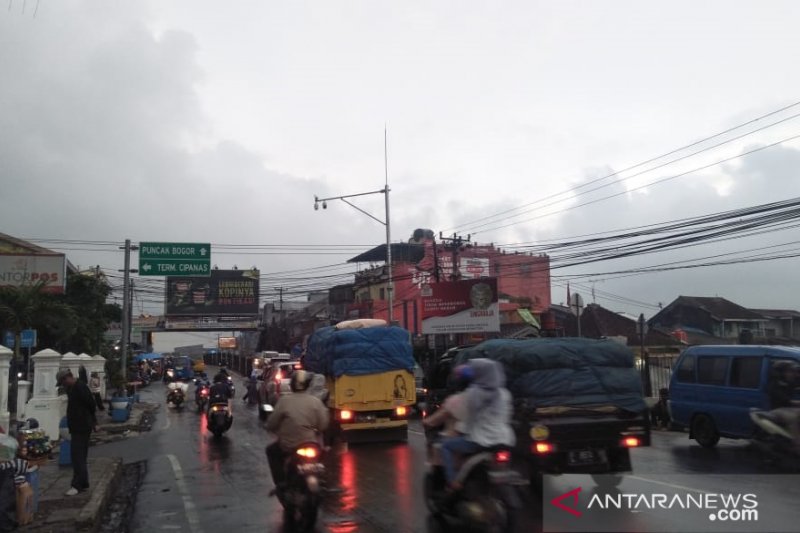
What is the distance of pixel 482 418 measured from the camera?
6.16 meters

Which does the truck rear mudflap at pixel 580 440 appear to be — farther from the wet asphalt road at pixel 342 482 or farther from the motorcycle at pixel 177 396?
the motorcycle at pixel 177 396

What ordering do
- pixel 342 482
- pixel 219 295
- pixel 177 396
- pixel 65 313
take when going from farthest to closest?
pixel 219 295, pixel 177 396, pixel 65 313, pixel 342 482

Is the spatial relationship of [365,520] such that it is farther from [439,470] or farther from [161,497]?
[161,497]

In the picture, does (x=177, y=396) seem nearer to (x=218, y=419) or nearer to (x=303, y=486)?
(x=218, y=419)

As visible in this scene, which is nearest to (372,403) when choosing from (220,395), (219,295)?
(220,395)

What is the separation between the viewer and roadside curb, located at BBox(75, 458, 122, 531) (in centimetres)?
723

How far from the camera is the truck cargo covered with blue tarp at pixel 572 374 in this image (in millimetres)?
7961

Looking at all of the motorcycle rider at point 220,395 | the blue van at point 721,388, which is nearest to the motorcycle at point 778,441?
the blue van at point 721,388

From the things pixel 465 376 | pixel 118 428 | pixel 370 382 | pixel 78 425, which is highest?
pixel 465 376

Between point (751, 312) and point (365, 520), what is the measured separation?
143 feet

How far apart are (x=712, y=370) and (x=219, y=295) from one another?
4868cm

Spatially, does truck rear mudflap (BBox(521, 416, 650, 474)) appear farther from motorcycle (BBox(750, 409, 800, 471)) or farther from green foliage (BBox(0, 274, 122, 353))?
green foliage (BBox(0, 274, 122, 353))

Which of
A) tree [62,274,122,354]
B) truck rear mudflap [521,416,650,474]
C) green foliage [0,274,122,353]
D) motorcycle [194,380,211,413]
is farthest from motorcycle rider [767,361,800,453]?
tree [62,274,122,354]

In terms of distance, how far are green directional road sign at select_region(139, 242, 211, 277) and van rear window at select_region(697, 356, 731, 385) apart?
18.0 meters
